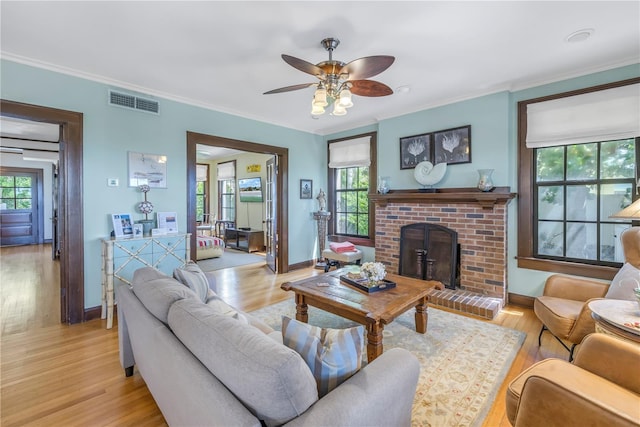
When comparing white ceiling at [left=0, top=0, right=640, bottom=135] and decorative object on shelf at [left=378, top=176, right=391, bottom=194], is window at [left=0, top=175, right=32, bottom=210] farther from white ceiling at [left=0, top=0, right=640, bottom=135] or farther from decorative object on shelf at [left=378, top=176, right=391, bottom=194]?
decorative object on shelf at [left=378, top=176, right=391, bottom=194]

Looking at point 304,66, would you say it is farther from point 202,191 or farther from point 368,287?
point 202,191

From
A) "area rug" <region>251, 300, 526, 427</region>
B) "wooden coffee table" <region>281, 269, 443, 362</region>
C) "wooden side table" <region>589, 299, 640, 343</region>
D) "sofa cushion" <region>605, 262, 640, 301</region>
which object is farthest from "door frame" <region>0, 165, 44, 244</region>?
"sofa cushion" <region>605, 262, 640, 301</region>

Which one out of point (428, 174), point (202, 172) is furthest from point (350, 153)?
point (202, 172)

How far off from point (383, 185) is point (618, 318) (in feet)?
10.0

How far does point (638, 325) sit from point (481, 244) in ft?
6.74

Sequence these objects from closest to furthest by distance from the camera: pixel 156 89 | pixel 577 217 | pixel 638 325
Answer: pixel 638 325 → pixel 577 217 → pixel 156 89

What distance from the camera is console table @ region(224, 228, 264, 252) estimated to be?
7.01m

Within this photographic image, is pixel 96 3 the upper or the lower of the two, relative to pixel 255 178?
upper

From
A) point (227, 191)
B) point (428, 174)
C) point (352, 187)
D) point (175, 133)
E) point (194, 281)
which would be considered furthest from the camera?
point (227, 191)

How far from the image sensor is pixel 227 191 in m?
8.80

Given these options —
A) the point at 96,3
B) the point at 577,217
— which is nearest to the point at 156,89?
the point at 96,3

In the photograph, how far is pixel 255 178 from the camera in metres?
A: 7.54

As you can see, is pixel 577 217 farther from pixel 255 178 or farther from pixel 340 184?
pixel 255 178

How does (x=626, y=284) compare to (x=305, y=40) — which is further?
(x=305, y=40)
